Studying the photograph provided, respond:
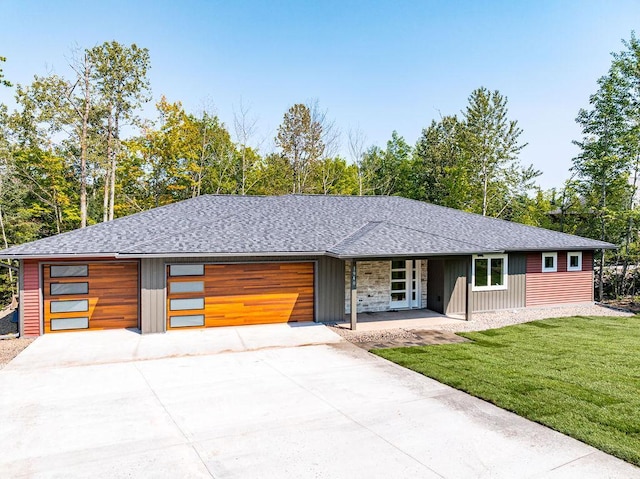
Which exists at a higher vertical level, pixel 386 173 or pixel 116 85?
pixel 116 85

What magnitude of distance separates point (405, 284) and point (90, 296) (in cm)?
981

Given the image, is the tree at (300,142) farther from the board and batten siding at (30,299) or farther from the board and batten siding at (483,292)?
the board and batten siding at (30,299)

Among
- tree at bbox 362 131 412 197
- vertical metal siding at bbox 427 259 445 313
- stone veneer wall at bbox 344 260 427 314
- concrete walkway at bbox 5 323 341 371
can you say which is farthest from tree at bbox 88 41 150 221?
vertical metal siding at bbox 427 259 445 313

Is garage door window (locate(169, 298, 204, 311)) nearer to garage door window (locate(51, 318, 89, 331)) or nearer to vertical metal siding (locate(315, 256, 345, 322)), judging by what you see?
garage door window (locate(51, 318, 89, 331))

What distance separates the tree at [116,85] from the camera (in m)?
24.0

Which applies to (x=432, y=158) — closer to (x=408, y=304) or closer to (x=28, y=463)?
(x=408, y=304)

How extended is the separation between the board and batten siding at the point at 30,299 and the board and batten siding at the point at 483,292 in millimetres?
11768

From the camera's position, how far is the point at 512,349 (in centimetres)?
948

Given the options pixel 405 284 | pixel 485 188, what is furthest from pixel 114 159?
pixel 485 188

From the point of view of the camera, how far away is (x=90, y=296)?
36.6 feet

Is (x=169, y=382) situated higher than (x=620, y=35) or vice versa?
(x=620, y=35)

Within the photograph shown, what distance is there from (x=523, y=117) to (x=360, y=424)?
30.2m

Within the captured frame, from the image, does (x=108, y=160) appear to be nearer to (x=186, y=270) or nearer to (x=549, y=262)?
(x=186, y=270)

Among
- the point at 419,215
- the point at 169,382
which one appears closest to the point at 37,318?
the point at 169,382
